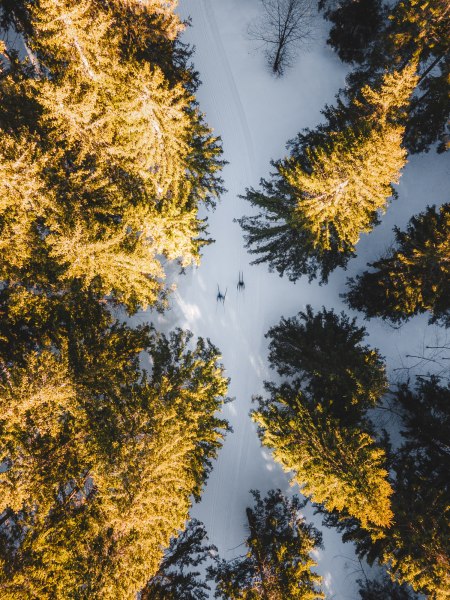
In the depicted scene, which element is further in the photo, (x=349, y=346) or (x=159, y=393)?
(x=349, y=346)

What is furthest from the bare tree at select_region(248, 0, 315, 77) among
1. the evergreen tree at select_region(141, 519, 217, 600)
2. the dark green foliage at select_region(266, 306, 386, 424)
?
the evergreen tree at select_region(141, 519, 217, 600)

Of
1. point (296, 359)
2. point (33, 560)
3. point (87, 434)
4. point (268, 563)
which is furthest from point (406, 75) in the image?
point (33, 560)

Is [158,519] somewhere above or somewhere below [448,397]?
below

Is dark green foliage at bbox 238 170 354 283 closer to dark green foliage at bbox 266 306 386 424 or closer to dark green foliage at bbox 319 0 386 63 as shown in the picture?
dark green foliage at bbox 266 306 386 424

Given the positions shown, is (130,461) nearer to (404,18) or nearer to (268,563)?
(268,563)

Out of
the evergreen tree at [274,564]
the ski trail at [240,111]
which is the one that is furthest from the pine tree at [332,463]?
the ski trail at [240,111]

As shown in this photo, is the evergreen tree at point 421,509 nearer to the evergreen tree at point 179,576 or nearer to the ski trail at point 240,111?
the evergreen tree at point 179,576

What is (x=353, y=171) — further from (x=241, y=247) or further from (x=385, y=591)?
(x=385, y=591)
